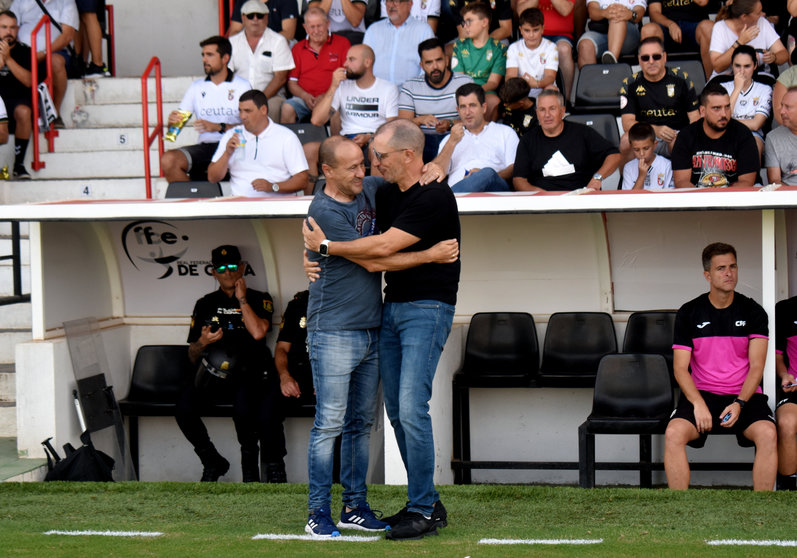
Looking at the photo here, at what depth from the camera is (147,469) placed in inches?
347

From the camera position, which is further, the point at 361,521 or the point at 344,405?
the point at 361,521

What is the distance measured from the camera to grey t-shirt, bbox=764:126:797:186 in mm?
8142

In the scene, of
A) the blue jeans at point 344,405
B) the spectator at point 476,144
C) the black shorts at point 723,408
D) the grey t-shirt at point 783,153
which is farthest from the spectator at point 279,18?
the blue jeans at point 344,405

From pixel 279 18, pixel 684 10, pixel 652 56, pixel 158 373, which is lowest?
pixel 158 373

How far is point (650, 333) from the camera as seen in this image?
7895mm

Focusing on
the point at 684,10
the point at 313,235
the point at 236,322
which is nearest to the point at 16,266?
the point at 236,322

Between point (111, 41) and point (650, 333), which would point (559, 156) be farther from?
point (111, 41)

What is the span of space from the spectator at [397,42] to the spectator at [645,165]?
8.41 feet

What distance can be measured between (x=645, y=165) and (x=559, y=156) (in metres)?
0.69

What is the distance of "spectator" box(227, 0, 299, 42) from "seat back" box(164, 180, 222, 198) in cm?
269

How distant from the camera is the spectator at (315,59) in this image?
1045 centimetres

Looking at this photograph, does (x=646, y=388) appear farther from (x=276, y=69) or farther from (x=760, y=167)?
(x=276, y=69)

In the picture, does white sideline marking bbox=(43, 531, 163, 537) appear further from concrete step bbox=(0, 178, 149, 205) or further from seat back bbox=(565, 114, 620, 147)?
concrete step bbox=(0, 178, 149, 205)

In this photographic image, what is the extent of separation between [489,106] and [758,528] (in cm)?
494
